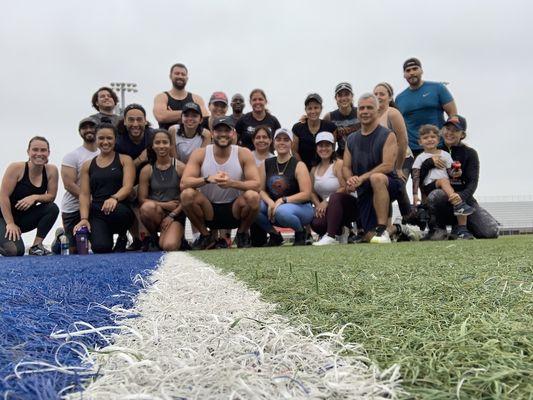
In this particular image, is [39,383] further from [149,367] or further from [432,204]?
[432,204]

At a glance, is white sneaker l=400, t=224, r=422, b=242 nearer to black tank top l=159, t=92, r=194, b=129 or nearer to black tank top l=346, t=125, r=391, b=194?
black tank top l=346, t=125, r=391, b=194

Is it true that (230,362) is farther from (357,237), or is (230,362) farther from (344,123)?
(344,123)

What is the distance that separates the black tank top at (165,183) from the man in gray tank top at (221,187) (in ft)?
0.89

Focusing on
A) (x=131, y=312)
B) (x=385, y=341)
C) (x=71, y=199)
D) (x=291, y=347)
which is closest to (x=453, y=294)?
(x=385, y=341)

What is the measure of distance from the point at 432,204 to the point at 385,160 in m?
0.94

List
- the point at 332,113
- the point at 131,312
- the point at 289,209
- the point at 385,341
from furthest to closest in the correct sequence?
the point at 332,113, the point at 289,209, the point at 131,312, the point at 385,341

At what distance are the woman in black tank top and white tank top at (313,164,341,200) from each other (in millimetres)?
2957

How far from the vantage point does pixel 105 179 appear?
5133 mm

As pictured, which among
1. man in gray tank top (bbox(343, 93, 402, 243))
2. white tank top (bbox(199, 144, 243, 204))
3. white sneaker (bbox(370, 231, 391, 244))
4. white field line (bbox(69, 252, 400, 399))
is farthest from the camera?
white tank top (bbox(199, 144, 243, 204))

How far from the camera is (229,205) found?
5.38 m

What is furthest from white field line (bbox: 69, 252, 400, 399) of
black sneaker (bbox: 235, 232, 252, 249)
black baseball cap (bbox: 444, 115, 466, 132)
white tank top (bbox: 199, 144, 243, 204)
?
black baseball cap (bbox: 444, 115, 466, 132)

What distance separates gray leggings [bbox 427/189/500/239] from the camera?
5.43 m

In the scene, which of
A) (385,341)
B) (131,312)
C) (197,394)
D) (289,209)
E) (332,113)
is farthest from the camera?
(332,113)

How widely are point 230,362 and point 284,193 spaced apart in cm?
491
